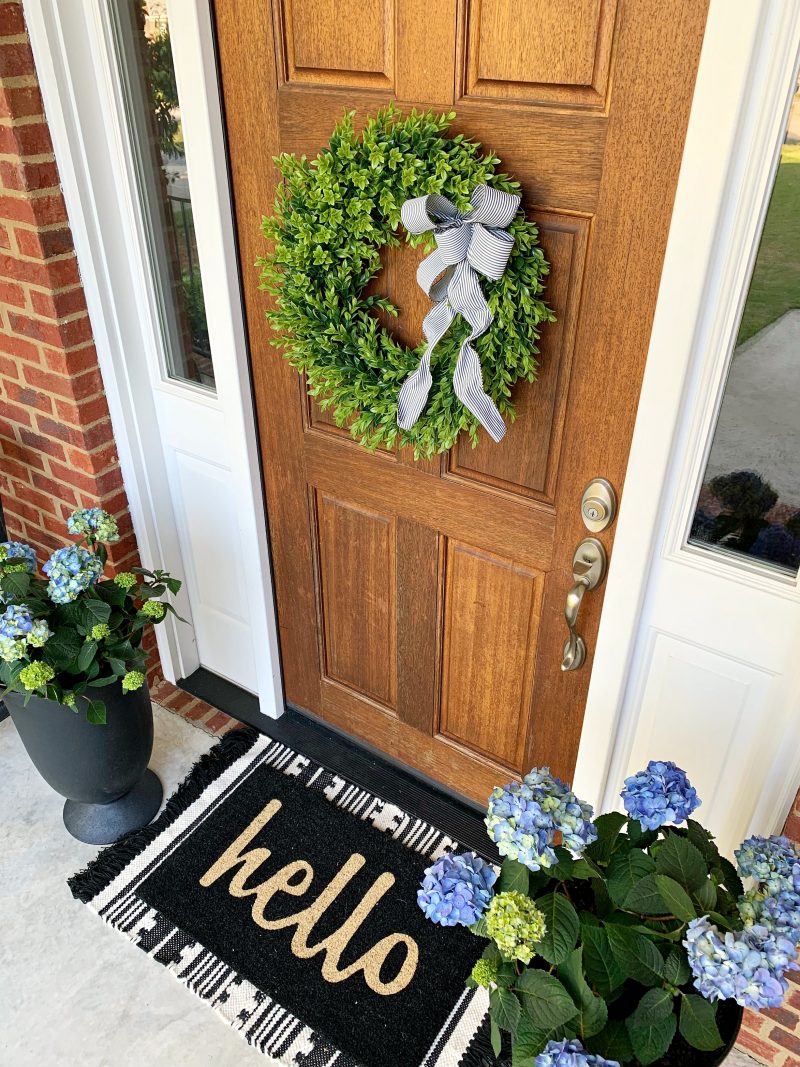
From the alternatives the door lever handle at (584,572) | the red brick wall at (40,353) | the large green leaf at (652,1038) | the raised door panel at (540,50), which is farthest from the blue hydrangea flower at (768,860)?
the red brick wall at (40,353)

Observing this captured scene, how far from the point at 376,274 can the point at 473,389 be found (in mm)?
339

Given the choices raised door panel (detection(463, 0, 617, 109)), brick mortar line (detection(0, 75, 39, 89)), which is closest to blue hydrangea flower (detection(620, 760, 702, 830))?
raised door panel (detection(463, 0, 617, 109))

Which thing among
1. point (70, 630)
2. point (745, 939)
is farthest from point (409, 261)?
point (745, 939)

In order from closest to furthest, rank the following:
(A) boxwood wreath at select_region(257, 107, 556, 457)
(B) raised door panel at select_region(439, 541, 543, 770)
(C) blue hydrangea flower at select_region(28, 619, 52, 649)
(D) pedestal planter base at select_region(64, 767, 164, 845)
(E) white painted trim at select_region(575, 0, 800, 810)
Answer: (E) white painted trim at select_region(575, 0, 800, 810)
(A) boxwood wreath at select_region(257, 107, 556, 457)
(C) blue hydrangea flower at select_region(28, 619, 52, 649)
(B) raised door panel at select_region(439, 541, 543, 770)
(D) pedestal planter base at select_region(64, 767, 164, 845)

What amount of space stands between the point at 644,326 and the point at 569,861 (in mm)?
826

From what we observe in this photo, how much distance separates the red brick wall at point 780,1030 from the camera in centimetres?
144

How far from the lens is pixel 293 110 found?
61.1 inches

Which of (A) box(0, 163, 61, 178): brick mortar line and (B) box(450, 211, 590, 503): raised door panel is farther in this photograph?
(A) box(0, 163, 61, 178): brick mortar line

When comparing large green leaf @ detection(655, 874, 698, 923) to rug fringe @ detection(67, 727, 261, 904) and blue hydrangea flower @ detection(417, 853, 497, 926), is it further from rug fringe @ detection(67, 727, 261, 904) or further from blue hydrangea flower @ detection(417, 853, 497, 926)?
rug fringe @ detection(67, 727, 261, 904)

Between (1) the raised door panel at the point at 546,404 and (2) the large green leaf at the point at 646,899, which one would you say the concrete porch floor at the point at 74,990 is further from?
(1) the raised door panel at the point at 546,404

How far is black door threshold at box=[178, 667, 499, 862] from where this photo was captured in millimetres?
2096

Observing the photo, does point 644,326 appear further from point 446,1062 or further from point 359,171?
point 446,1062

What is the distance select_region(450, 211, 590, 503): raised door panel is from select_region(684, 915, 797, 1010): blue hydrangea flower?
81cm

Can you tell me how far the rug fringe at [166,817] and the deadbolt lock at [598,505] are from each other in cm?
126
